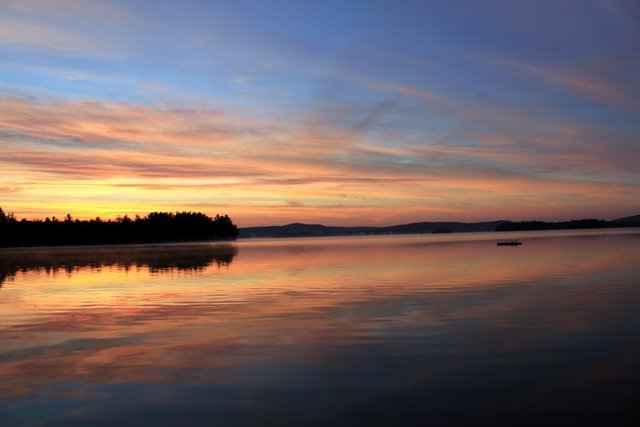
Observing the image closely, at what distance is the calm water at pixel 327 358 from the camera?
13148 mm

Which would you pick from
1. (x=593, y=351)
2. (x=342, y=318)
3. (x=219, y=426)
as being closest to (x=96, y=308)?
(x=342, y=318)

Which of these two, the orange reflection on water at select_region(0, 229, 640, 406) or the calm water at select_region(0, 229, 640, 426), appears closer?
the calm water at select_region(0, 229, 640, 426)

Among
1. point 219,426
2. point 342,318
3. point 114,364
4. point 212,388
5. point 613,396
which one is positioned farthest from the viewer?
point 342,318

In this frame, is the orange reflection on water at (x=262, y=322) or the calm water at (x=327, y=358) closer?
the calm water at (x=327, y=358)

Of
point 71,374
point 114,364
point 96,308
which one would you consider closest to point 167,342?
point 114,364

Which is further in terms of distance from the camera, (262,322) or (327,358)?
(262,322)

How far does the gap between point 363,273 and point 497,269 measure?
1373cm

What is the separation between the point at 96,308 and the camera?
32.4m

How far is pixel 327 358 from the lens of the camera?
60.8 feet

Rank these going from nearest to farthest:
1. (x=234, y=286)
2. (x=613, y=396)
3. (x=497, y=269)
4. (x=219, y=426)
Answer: (x=219, y=426) < (x=613, y=396) < (x=234, y=286) < (x=497, y=269)

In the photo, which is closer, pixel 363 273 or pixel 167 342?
pixel 167 342

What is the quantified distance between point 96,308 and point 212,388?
20139 millimetres

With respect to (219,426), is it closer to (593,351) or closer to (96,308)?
(593,351)

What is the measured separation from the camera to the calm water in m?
13.1
